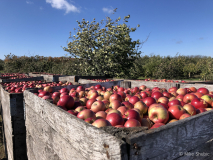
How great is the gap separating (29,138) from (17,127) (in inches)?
24.9

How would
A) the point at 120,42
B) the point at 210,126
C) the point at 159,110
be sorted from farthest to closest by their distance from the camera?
the point at 120,42
the point at 159,110
the point at 210,126

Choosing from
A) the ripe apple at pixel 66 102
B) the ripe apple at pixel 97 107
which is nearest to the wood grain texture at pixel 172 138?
the ripe apple at pixel 97 107

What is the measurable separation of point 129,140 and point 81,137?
378 millimetres

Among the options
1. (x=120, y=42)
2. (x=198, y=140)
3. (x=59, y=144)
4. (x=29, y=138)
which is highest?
(x=120, y=42)

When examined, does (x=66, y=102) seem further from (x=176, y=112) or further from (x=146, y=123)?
(x=176, y=112)

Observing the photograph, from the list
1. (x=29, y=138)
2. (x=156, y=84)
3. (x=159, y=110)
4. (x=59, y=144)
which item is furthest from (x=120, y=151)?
(x=156, y=84)

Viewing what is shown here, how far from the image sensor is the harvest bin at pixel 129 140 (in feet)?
2.50

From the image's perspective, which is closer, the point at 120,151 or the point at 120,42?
the point at 120,151

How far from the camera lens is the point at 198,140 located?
1.05 m

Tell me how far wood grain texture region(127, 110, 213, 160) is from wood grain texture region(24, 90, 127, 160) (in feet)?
0.27

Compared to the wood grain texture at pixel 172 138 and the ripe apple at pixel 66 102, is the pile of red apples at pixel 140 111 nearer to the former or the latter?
the ripe apple at pixel 66 102

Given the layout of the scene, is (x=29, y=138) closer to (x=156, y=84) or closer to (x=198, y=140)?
(x=198, y=140)

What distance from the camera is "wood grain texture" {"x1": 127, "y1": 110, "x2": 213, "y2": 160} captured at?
30.4 inches

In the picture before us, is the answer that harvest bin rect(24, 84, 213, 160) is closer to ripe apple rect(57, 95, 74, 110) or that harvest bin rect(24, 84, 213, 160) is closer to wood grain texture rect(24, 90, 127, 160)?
wood grain texture rect(24, 90, 127, 160)
